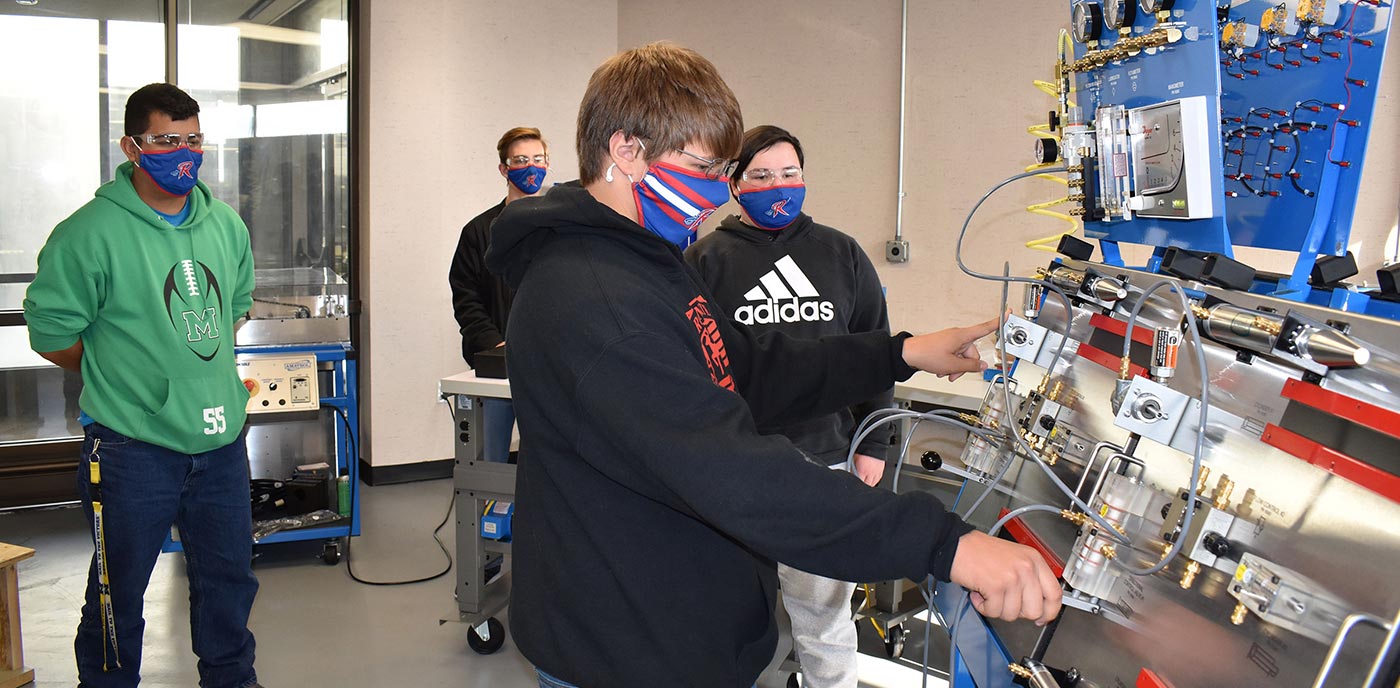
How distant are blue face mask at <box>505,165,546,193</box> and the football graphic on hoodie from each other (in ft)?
4.45

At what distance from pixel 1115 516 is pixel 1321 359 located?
0.36 meters

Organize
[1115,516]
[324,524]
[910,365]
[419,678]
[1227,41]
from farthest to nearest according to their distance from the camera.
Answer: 1. [324,524]
2. [419,678]
3. [910,365]
4. [1227,41]
5. [1115,516]

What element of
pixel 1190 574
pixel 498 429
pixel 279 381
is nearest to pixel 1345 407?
pixel 1190 574

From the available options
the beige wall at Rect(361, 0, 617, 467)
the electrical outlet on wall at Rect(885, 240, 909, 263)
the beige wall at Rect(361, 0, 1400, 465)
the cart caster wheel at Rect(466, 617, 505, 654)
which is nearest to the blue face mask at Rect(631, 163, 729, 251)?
the cart caster wheel at Rect(466, 617, 505, 654)

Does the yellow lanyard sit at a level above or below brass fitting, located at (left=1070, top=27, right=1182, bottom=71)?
below

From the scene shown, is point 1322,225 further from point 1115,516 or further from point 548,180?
point 548,180

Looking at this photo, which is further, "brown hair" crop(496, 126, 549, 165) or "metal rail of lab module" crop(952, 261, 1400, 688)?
"brown hair" crop(496, 126, 549, 165)

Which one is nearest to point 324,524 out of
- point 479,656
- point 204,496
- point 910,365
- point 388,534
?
point 388,534

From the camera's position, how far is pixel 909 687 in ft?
10.5

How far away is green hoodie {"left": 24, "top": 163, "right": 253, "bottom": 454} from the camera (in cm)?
244

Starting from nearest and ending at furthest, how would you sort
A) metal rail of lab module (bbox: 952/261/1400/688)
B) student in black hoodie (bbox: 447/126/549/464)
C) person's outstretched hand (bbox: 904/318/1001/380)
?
metal rail of lab module (bbox: 952/261/1400/688)
person's outstretched hand (bbox: 904/318/1001/380)
student in black hoodie (bbox: 447/126/549/464)

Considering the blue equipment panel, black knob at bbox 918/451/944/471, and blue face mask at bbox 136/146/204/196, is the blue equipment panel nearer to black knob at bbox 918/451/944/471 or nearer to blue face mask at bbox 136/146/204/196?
black knob at bbox 918/451/944/471

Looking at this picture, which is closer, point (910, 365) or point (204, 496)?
point (910, 365)

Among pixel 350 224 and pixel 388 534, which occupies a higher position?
pixel 350 224
